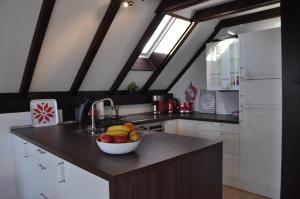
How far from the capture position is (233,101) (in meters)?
3.75

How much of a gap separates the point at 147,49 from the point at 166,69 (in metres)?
0.46

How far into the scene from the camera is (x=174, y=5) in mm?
2850

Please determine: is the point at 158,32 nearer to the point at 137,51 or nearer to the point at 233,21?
the point at 137,51

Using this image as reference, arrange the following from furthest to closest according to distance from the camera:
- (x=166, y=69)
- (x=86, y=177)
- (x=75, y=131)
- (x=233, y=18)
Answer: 1. (x=166, y=69)
2. (x=233, y=18)
3. (x=75, y=131)
4. (x=86, y=177)

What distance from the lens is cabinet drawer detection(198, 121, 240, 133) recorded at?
320 cm

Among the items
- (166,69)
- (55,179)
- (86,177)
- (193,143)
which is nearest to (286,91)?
(193,143)

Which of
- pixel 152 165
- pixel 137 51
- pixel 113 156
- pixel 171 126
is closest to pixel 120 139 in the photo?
pixel 113 156

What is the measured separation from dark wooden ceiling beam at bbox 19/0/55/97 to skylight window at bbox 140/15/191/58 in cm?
167

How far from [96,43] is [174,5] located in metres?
1.00

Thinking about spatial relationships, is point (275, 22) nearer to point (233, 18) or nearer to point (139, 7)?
point (233, 18)

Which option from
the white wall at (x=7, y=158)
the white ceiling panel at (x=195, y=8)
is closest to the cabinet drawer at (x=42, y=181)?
the white wall at (x=7, y=158)

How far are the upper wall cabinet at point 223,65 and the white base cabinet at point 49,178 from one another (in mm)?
2533

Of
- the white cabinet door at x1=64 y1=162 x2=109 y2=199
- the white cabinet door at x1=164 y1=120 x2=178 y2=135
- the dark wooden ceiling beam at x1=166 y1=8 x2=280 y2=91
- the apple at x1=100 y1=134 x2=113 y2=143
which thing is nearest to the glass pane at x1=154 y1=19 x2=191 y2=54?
the dark wooden ceiling beam at x1=166 y1=8 x2=280 y2=91

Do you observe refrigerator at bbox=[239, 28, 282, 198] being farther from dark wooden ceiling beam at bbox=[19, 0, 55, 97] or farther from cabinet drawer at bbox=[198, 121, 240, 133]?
dark wooden ceiling beam at bbox=[19, 0, 55, 97]
